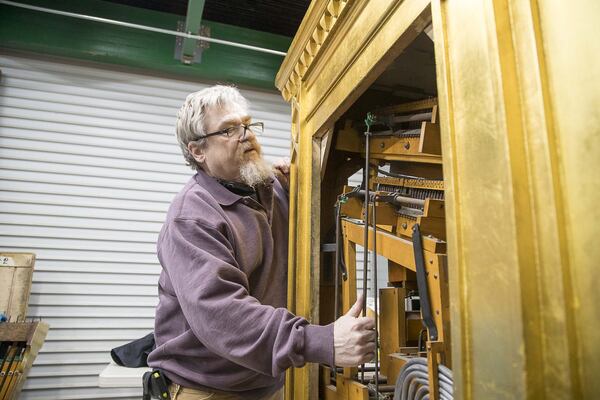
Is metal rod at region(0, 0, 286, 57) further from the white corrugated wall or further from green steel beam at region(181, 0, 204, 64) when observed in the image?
the white corrugated wall

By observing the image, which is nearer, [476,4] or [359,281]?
[476,4]

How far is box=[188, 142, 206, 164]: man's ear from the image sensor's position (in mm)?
2039

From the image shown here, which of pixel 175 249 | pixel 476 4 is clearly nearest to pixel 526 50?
pixel 476 4

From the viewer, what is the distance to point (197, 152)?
206cm

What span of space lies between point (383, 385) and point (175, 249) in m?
0.95

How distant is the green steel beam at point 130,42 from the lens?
11.2 ft

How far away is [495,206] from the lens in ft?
1.93

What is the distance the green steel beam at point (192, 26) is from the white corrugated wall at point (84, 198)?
47 centimetres

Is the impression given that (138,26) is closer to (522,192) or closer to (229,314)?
(229,314)

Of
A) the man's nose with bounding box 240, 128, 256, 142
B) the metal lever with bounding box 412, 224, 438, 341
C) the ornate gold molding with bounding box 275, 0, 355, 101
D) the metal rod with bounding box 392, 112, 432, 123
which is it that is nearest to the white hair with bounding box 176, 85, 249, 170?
the man's nose with bounding box 240, 128, 256, 142

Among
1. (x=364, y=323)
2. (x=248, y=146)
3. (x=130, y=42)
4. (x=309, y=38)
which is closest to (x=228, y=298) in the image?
(x=364, y=323)

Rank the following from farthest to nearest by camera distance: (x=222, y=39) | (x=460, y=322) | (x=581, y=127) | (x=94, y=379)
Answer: (x=222, y=39)
(x=94, y=379)
(x=460, y=322)
(x=581, y=127)

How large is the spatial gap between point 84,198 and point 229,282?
2.92 m

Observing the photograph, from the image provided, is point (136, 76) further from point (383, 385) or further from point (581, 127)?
point (581, 127)
